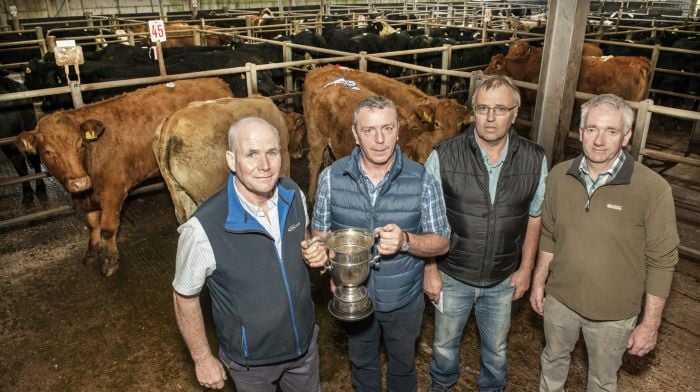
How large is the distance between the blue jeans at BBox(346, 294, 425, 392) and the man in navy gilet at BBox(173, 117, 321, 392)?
1.86 ft

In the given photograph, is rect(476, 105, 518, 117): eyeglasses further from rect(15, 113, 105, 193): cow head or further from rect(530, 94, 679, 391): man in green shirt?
rect(15, 113, 105, 193): cow head

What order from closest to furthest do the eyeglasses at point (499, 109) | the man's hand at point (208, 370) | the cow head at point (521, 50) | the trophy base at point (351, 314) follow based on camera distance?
the man's hand at point (208, 370) → the trophy base at point (351, 314) → the eyeglasses at point (499, 109) → the cow head at point (521, 50)

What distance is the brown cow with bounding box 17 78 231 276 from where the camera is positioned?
14.6 feet

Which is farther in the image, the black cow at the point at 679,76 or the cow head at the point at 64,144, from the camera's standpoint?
the black cow at the point at 679,76

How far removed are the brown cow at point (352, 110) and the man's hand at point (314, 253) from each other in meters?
2.96

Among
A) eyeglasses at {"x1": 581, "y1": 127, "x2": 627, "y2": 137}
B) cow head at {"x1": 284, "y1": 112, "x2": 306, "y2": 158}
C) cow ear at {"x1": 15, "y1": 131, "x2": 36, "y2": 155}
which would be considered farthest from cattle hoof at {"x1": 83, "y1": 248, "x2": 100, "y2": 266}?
eyeglasses at {"x1": 581, "y1": 127, "x2": 627, "y2": 137}

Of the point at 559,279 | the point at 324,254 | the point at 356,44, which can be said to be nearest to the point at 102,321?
the point at 324,254

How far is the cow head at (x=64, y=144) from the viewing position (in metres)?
4.39

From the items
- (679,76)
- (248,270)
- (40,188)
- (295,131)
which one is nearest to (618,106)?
(248,270)

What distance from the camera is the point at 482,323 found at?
116 inches

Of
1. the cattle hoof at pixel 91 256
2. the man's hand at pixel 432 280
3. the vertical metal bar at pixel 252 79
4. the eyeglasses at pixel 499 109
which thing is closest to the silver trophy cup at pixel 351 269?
the man's hand at pixel 432 280

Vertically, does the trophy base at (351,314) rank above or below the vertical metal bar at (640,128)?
below

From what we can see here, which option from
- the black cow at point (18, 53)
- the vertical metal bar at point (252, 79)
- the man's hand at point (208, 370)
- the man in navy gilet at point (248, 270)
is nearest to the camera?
the man in navy gilet at point (248, 270)

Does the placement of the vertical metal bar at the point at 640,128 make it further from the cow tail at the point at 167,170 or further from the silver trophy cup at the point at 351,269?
the cow tail at the point at 167,170
